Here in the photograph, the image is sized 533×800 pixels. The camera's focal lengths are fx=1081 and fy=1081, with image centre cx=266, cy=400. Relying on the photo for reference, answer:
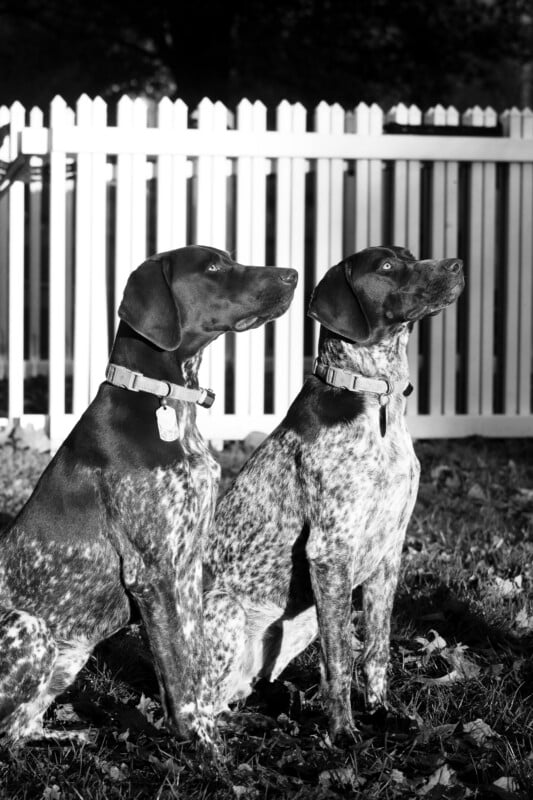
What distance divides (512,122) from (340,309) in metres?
4.20

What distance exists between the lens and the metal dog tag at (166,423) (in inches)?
129

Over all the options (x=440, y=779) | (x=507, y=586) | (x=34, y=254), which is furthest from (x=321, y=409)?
(x=34, y=254)

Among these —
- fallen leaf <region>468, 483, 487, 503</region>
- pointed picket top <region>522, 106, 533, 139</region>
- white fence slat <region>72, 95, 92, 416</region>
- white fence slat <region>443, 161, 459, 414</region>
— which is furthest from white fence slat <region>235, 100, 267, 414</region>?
pointed picket top <region>522, 106, 533, 139</region>

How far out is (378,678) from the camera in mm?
3559

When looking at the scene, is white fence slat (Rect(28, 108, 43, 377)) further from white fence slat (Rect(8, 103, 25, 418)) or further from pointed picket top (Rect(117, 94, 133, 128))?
pointed picket top (Rect(117, 94, 133, 128))

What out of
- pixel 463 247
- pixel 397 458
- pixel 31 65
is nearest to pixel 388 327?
pixel 397 458

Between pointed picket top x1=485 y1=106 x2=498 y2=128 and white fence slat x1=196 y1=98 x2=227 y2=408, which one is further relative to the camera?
pointed picket top x1=485 y1=106 x2=498 y2=128

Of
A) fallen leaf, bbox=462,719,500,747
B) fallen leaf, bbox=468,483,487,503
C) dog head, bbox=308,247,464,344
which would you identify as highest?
dog head, bbox=308,247,464,344

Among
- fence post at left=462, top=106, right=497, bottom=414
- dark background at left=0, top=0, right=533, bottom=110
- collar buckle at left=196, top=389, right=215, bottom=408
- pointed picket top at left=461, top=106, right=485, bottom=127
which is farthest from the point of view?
dark background at left=0, top=0, right=533, bottom=110

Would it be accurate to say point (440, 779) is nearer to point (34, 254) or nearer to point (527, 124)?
point (527, 124)

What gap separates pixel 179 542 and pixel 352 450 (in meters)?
0.63

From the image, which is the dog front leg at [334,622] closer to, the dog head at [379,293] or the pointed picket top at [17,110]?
the dog head at [379,293]

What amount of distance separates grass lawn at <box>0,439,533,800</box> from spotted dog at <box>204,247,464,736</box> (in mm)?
159

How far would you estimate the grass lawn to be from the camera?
9.80 ft
